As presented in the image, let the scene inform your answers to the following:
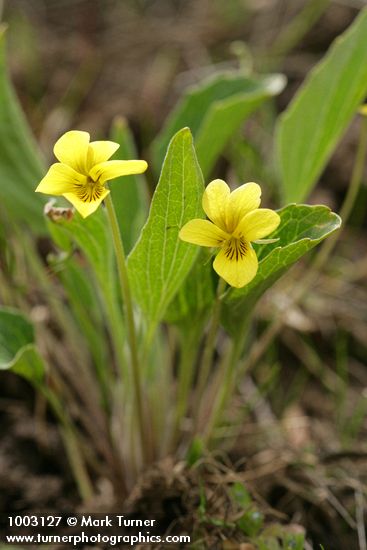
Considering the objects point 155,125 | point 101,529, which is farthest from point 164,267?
point 155,125

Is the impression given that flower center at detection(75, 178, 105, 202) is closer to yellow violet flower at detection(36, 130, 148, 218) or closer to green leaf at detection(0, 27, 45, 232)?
yellow violet flower at detection(36, 130, 148, 218)

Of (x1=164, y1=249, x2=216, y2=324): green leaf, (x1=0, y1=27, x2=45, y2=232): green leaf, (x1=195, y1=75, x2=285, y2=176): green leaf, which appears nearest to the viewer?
(x1=164, y1=249, x2=216, y2=324): green leaf

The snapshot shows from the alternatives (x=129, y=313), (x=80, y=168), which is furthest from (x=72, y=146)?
(x=129, y=313)

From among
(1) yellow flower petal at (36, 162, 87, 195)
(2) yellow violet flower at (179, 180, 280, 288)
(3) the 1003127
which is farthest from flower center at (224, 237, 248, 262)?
(3) the 1003127

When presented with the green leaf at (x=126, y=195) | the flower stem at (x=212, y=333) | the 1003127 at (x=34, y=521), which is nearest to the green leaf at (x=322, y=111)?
the green leaf at (x=126, y=195)

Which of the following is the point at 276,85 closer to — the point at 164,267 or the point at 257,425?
the point at 164,267

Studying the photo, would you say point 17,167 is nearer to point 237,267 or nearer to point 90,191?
point 90,191

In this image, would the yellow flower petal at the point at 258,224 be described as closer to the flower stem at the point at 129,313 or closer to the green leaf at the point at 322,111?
the flower stem at the point at 129,313
